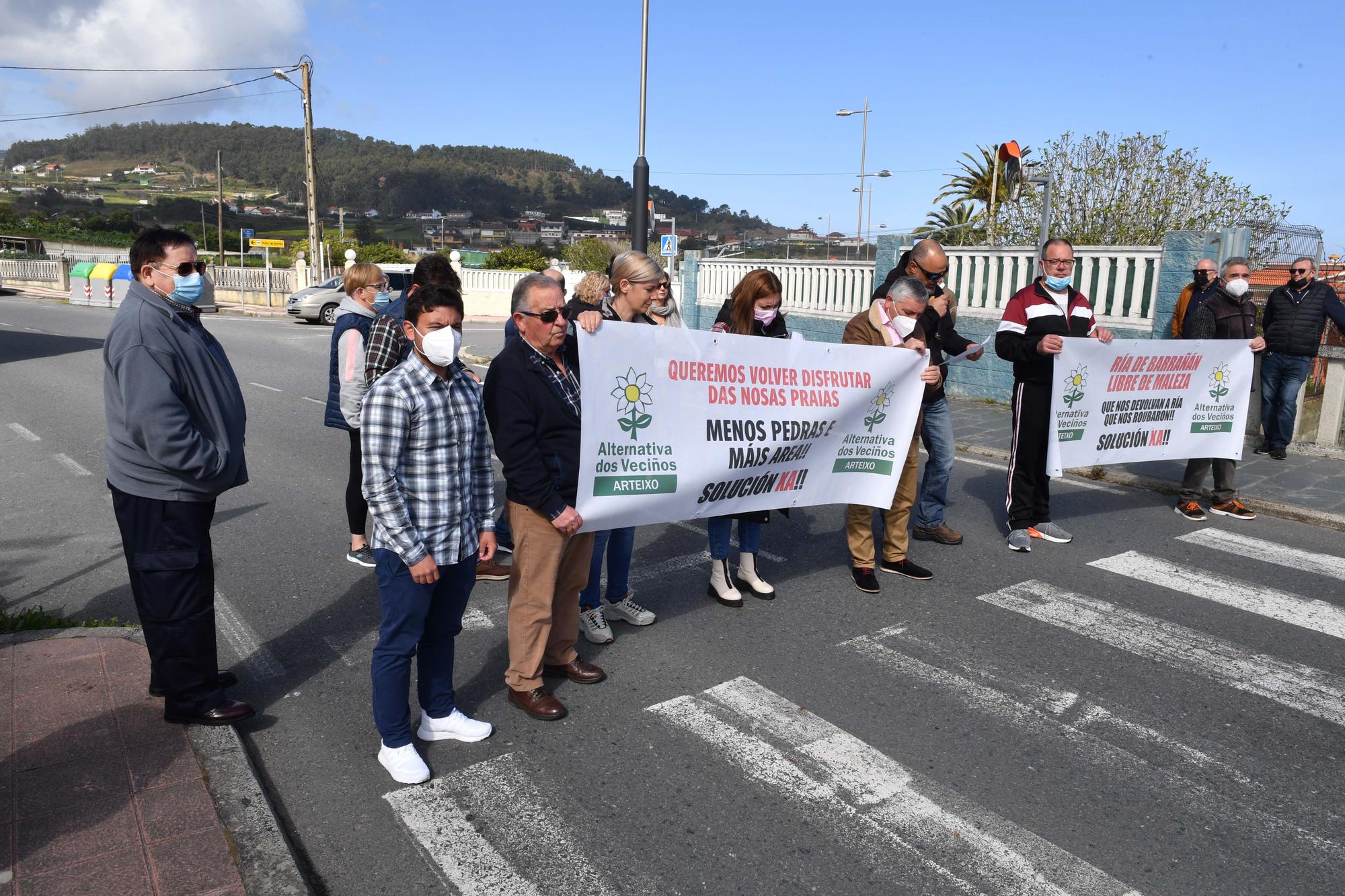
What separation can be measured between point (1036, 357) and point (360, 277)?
14.3 ft

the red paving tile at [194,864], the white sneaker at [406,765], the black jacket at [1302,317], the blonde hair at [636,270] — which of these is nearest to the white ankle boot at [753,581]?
the blonde hair at [636,270]

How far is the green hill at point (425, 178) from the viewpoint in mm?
162375

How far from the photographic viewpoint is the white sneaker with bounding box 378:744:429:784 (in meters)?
3.69

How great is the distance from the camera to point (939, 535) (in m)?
6.94

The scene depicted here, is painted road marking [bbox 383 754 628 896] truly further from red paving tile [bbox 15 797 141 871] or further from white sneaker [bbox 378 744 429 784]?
red paving tile [bbox 15 797 141 871]

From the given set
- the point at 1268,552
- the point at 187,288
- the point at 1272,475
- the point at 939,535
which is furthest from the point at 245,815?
the point at 1272,475

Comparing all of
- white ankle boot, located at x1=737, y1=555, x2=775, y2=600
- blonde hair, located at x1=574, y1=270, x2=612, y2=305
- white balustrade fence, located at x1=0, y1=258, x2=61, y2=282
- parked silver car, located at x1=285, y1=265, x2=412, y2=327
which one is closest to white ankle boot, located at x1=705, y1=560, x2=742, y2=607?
white ankle boot, located at x1=737, y1=555, x2=775, y2=600

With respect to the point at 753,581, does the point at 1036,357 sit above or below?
above

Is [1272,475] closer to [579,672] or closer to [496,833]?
[579,672]

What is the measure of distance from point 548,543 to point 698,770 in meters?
1.10

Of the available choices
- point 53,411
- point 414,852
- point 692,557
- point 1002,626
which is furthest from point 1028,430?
point 53,411

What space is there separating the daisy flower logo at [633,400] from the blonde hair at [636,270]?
1.84 ft

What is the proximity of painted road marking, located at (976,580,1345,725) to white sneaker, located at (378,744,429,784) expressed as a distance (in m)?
3.45

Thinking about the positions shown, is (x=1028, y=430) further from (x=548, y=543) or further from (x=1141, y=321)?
(x=1141, y=321)
